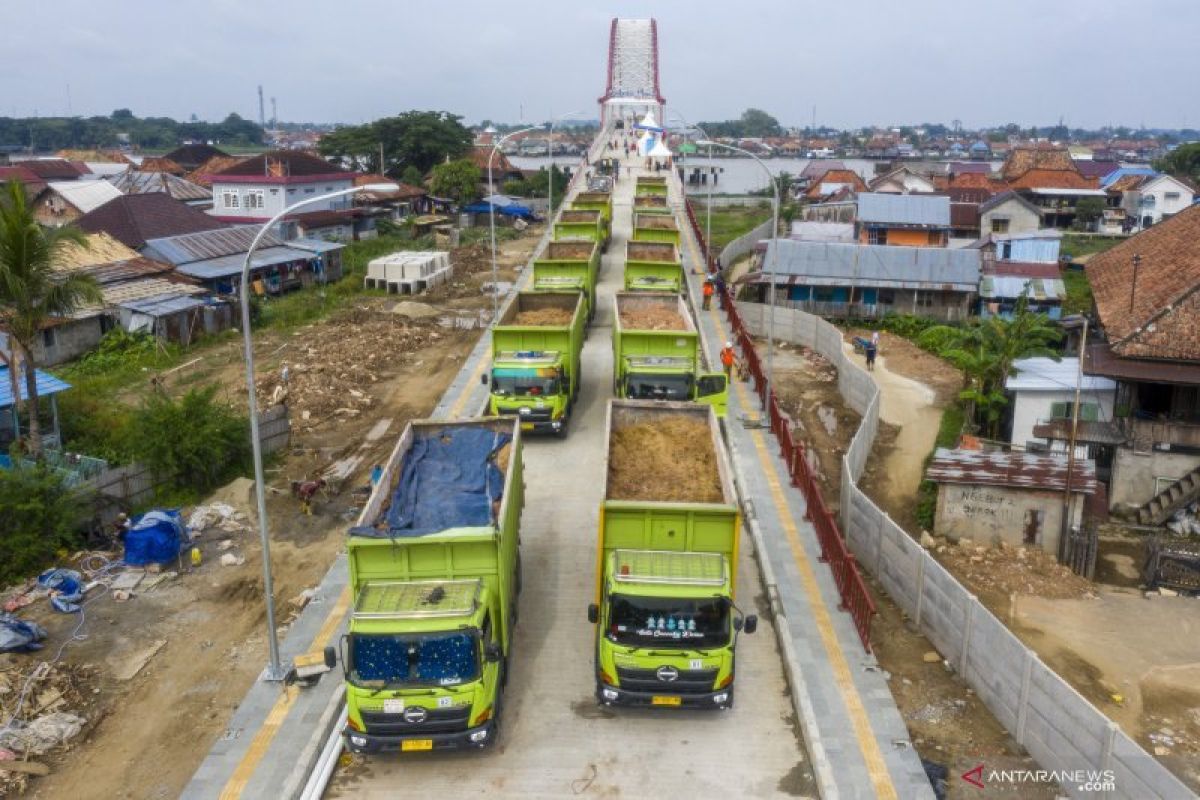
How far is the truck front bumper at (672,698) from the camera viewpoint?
12.9 m

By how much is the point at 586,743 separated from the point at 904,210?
51793 mm

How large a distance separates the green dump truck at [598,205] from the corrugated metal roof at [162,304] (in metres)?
20.0

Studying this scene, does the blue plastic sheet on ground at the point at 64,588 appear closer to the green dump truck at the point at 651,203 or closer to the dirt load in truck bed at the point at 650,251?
the dirt load in truck bed at the point at 650,251

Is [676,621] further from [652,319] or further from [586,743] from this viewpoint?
[652,319]

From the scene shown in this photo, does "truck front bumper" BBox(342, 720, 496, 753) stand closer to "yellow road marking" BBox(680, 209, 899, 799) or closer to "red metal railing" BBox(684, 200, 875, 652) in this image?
"yellow road marking" BBox(680, 209, 899, 799)

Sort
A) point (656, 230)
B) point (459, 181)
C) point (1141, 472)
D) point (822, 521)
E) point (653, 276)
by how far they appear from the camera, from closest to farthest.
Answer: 1. point (822, 521)
2. point (1141, 472)
3. point (653, 276)
4. point (656, 230)
5. point (459, 181)

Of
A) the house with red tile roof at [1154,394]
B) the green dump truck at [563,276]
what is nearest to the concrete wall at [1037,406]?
the house with red tile roof at [1154,394]

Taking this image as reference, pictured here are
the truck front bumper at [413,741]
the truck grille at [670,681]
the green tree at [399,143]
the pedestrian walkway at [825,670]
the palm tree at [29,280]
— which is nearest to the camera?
the truck front bumper at [413,741]

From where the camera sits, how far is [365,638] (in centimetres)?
1179

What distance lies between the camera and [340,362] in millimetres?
33125

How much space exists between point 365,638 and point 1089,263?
3269 cm

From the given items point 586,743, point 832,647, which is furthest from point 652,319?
point 586,743

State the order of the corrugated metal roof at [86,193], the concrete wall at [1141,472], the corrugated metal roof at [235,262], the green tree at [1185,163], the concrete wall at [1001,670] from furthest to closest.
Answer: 1. the green tree at [1185,163]
2. the corrugated metal roof at [86,193]
3. the corrugated metal roof at [235,262]
4. the concrete wall at [1141,472]
5. the concrete wall at [1001,670]

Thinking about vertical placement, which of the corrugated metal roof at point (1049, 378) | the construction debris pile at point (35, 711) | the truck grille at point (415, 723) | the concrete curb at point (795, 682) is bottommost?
the construction debris pile at point (35, 711)
